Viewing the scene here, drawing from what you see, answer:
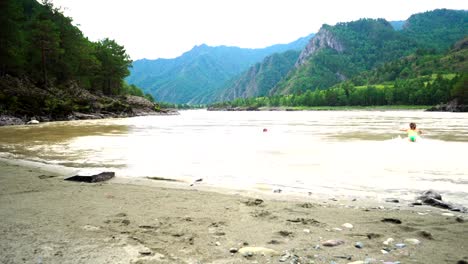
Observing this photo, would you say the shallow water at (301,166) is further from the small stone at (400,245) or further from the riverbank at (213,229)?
the small stone at (400,245)

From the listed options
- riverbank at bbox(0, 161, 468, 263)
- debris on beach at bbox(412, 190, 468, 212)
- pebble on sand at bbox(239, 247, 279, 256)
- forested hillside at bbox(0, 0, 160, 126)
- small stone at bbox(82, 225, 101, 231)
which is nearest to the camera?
riverbank at bbox(0, 161, 468, 263)

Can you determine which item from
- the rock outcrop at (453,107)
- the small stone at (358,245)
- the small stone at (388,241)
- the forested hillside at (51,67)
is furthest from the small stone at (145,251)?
the rock outcrop at (453,107)

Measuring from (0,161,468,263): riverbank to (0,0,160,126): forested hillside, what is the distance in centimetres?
5162

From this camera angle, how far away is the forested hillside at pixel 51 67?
5825cm

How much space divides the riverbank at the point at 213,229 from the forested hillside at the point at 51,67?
51620 mm

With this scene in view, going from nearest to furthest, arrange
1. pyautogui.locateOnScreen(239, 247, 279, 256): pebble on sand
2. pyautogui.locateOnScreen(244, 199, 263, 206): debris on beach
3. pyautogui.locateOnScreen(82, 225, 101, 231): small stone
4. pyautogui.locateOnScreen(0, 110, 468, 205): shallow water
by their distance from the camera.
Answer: pyautogui.locateOnScreen(239, 247, 279, 256): pebble on sand → pyautogui.locateOnScreen(82, 225, 101, 231): small stone → pyautogui.locateOnScreen(244, 199, 263, 206): debris on beach → pyautogui.locateOnScreen(0, 110, 468, 205): shallow water

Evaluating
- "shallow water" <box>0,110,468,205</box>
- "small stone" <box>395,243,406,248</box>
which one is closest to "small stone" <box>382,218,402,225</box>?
"small stone" <box>395,243,406,248</box>

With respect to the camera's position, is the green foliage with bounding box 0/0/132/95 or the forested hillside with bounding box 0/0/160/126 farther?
the green foliage with bounding box 0/0/132/95

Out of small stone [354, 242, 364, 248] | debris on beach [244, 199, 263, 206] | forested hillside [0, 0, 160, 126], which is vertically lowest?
debris on beach [244, 199, 263, 206]

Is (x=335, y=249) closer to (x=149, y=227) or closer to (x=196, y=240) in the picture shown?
(x=196, y=240)

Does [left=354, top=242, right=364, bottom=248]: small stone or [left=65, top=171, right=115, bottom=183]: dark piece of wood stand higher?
[left=354, top=242, right=364, bottom=248]: small stone

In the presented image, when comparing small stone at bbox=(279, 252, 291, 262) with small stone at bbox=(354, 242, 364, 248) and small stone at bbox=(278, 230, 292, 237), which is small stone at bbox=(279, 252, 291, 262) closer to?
small stone at bbox=(278, 230, 292, 237)

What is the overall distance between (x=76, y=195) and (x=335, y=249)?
23.3ft

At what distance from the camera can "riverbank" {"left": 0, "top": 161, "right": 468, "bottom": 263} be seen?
5.47 meters
